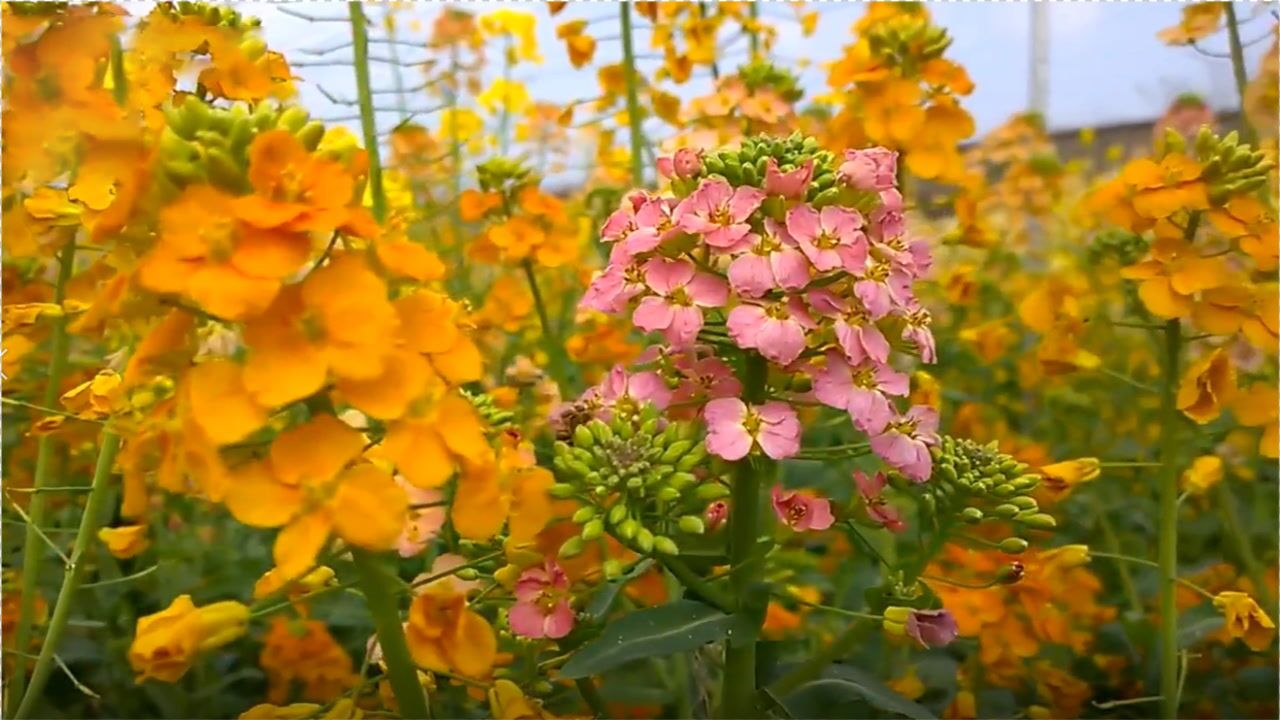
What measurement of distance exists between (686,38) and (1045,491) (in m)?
1.12

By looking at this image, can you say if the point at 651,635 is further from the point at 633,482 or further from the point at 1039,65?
the point at 1039,65

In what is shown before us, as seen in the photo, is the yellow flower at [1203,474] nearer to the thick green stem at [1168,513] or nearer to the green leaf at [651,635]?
the thick green stem at [1168,513]

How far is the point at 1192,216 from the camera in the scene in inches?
46.8

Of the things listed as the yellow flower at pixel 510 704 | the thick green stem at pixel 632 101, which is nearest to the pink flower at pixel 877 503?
the yellow flower at pixel 510 704

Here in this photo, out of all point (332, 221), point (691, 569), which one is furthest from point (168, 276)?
point (691, 569)

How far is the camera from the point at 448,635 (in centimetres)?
84

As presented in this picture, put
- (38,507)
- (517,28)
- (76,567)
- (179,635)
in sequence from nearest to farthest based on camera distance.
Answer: (179,635)
(76,567)
(38,507)
(517,28)

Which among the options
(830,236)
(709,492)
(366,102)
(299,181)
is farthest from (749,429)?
(366,102)

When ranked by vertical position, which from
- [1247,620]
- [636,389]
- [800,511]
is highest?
[636,389]

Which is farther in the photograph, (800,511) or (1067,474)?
(1067,474)

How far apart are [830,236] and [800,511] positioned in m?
0.24

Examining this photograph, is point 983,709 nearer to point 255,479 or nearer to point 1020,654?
point 1020,654

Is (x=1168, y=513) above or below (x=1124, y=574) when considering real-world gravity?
above

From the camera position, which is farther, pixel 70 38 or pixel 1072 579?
pixel 1072 579
